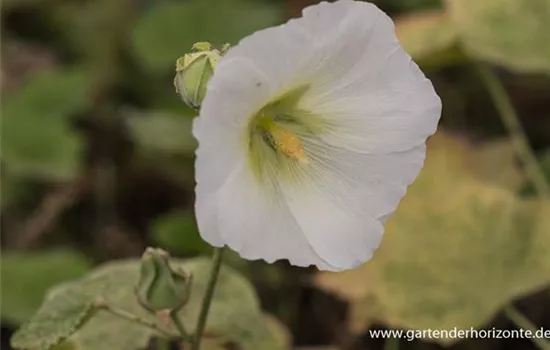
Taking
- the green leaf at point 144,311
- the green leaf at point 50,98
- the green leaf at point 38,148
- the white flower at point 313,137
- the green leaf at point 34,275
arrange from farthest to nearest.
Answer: the green leaf at point 50,98, the green leaf at point 38,148, the green leaf at point 34,275, the green leaf at point 144,311, the white flower at point 313,137

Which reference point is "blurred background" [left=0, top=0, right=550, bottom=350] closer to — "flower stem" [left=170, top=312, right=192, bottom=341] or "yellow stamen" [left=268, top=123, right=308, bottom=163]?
"flower stem" [left=170, top=312, right=192, bottom=341]

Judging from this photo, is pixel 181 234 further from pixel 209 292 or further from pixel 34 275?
pixel 209 292

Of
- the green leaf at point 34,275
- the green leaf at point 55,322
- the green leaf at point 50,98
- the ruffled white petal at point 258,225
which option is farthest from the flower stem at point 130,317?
the green leaf at point 50,98

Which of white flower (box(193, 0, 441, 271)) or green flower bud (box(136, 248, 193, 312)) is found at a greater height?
white flower (box(193, 0, 441, 271))

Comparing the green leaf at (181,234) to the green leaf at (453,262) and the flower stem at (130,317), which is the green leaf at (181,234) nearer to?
the green leaf at (453,262)

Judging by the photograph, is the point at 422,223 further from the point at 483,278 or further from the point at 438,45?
the point at 438,45

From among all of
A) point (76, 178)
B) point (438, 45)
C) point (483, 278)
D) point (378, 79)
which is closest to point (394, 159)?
point (378, 79)

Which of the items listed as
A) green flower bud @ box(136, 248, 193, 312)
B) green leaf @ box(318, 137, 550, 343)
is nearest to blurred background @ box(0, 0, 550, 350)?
green leaf @ box(318, 137, 550, 343)

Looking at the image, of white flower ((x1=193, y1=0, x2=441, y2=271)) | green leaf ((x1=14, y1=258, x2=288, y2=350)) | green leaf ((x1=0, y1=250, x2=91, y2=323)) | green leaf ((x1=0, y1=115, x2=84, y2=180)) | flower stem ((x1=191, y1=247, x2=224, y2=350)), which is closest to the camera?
white flower ((x1=193, y1=0, x2=441, y2=271))
